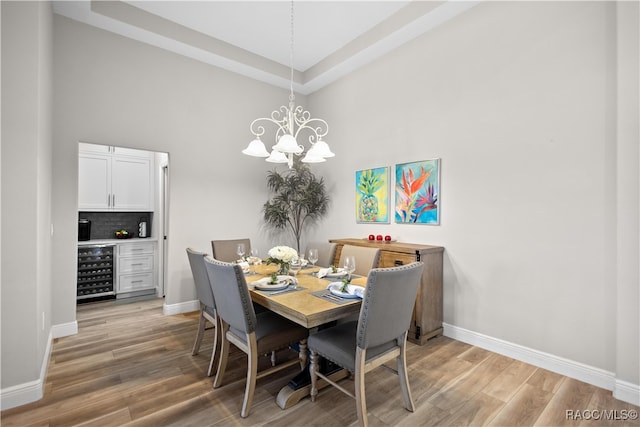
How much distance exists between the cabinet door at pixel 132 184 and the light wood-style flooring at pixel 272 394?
7.72 feet

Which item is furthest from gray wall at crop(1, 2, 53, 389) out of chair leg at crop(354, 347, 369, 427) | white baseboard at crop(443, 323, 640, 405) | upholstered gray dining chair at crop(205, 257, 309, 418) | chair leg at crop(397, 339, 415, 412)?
white baseboard at crop(443, 323, 640, 405)

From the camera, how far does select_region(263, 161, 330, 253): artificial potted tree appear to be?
4738 millimetres

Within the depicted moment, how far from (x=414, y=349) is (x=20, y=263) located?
325 centimetres

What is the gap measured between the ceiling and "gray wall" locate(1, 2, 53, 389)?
140 centimetres

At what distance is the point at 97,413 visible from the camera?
1994mm

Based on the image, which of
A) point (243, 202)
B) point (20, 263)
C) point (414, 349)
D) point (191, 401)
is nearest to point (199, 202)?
point (243, 202)

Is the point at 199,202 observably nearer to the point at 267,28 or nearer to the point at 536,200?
the point at 267,28

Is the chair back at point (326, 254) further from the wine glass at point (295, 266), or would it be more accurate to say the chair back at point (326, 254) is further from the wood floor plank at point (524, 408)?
the wood floor plank at point (524, 408)

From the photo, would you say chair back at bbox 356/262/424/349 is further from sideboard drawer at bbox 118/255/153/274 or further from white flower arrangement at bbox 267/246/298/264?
sideboard drawer at bbox 118/255/153/274

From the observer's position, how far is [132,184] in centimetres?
489

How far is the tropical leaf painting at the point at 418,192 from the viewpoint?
3.43 m

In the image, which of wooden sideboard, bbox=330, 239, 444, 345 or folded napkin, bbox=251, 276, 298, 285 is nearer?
folded napkin, bbox=251, 276, 298, 285

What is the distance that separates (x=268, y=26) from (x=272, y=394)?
3.98m

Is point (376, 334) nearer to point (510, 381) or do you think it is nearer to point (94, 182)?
point (510, 381)
